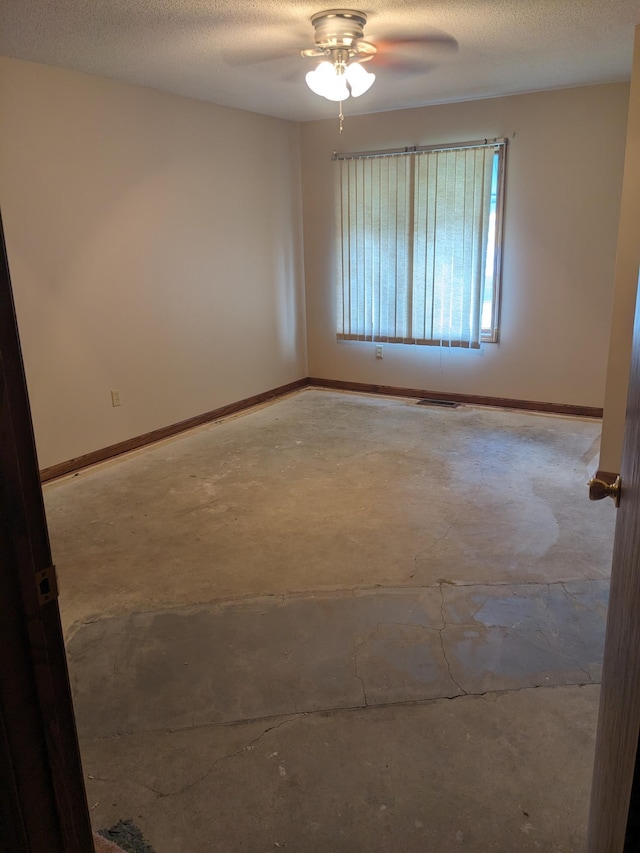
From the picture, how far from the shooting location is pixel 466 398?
5738mm

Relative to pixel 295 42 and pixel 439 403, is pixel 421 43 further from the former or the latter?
pixel 439 403

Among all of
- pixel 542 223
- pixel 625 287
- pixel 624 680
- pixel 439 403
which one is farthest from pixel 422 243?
pixel 624 680

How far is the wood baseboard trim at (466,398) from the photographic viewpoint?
17.2 feet

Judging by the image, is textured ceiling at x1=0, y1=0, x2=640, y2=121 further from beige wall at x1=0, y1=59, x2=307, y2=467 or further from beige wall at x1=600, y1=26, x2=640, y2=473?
beige wall at x1=600, y1=26, x2=640, y2=473

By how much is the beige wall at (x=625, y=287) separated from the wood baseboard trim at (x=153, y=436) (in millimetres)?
3012

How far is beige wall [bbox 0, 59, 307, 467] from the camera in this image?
3777 millimetres

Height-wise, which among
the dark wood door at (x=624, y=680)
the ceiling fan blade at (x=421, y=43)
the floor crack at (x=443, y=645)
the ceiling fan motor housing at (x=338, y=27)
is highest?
the ceiling fan blade at (x=421, y=43)

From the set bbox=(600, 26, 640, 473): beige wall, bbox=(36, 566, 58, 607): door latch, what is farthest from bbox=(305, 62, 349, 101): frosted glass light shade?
bbox=(36, 566, 58, 607): door latch

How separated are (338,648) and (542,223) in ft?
13.1

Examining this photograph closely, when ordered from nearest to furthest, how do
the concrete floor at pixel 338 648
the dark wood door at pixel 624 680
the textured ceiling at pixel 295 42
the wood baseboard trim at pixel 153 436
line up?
the dark wood door at pixel 624 680
the concrete floor at pixel 338 648
the textured ceiling at pixel 295 42
the wood baseboard trim at pixel 153 436

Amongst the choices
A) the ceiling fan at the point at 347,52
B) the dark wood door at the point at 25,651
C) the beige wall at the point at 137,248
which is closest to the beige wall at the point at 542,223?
the beige wall at the point at 137,248

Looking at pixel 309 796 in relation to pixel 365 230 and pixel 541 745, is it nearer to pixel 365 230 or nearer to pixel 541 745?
pixel 541 745

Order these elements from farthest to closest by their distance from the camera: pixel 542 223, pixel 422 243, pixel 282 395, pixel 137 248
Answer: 1. pixel 282 395
2. pixel 422 243
3. pixel 542 223
4. pixel 137 248

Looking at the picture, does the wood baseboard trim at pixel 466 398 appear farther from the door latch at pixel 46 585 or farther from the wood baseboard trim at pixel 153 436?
the door latch at pixel 46 585
